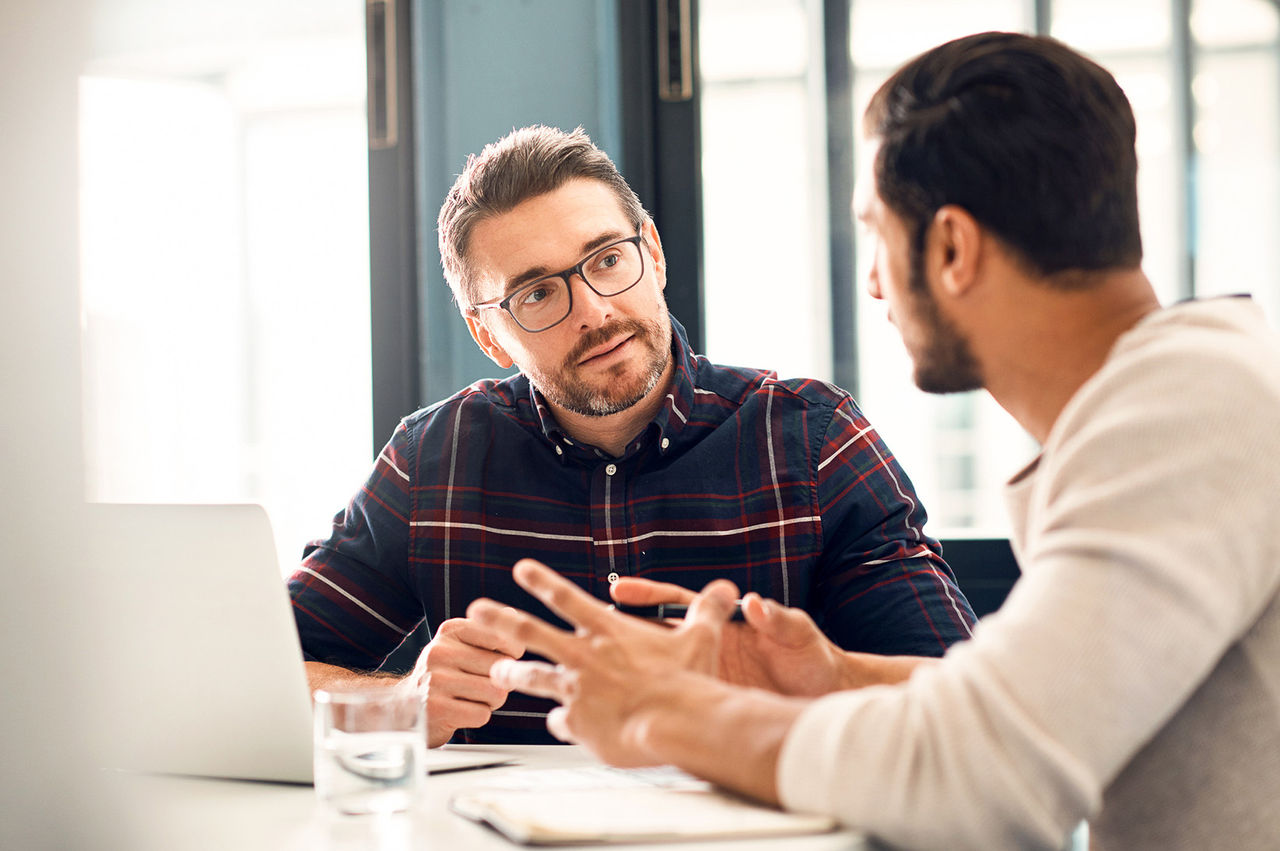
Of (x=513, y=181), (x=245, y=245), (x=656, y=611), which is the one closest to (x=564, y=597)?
(x=656, y=611)

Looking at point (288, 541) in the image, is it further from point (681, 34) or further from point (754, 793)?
point (754, 793)

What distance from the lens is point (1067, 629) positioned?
66 centimetres

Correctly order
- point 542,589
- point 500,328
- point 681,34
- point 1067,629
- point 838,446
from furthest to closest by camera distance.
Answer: point 681,34 < point 500,328 < point 838,446 < point 542,589 < point 1067,629

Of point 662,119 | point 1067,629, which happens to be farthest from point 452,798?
point 662,119

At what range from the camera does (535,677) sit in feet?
2.80

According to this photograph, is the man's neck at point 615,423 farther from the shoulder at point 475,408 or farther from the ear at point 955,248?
the ear at point 955,248

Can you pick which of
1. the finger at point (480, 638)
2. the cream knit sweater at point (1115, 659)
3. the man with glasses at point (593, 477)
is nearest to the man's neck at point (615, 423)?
the man with glasses at point (593, 477)

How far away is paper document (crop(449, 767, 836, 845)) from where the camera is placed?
2.29 ft

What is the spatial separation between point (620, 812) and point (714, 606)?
0.19 m

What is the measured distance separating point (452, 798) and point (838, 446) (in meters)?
0.80

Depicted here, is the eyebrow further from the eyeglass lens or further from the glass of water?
the glass of water

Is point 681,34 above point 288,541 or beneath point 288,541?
above

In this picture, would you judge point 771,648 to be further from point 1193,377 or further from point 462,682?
point 1193,377

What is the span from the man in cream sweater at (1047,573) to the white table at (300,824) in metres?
0.09
